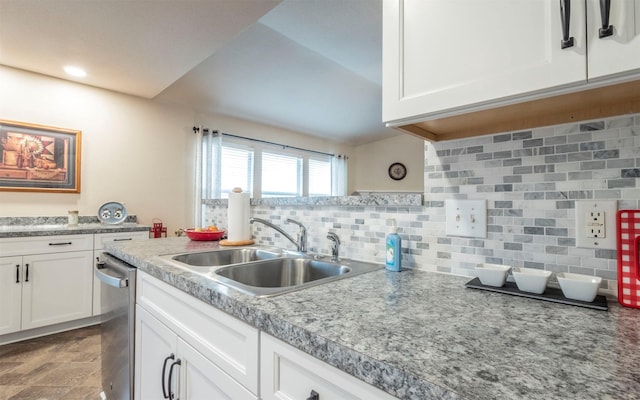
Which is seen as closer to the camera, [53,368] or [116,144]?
[53,368]

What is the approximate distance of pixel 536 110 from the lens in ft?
2.52

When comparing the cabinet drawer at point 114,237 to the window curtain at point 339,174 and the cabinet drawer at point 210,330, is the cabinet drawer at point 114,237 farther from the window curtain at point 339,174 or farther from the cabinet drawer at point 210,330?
the window curtain at point 339,174

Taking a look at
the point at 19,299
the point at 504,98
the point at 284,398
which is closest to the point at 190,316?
the point at 284,398

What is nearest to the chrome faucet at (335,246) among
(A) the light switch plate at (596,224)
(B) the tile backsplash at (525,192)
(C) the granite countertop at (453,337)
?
(B) the tile backsplash at (525,192)

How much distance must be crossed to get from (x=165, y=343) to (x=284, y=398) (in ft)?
2.18

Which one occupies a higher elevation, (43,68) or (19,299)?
(43,68)

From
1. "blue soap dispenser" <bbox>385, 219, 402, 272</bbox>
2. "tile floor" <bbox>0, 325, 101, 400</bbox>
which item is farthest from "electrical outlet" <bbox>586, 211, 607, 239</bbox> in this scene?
"tile floor" <bbox>0, 325, 101, 400</bbox>

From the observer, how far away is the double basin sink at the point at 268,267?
3.53ft

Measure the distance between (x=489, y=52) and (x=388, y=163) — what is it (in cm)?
521

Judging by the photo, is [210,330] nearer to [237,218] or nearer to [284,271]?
[284,271]

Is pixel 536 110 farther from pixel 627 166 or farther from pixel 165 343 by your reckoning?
pixel 165 343

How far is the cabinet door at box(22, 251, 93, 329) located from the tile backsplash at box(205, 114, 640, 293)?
2.65 metres

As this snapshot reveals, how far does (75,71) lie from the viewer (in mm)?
2709

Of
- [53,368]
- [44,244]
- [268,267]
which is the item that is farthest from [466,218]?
[44,244]
